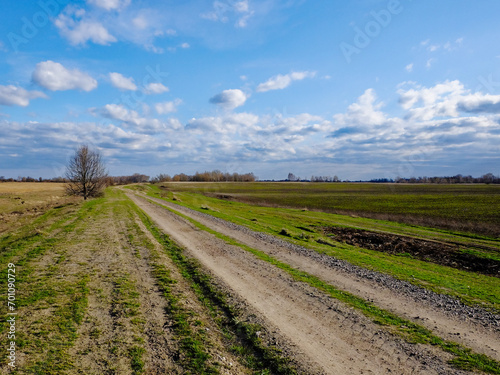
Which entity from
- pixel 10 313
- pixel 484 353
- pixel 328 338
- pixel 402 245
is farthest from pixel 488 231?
pixel 10 313

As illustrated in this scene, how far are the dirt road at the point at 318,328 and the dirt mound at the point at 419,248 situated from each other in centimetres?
1198

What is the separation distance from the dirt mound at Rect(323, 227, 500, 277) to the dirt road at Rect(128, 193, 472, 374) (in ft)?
39.3

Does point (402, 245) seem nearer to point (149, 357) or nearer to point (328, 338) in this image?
point (328, 338)

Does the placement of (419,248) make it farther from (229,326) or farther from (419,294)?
(229,326)

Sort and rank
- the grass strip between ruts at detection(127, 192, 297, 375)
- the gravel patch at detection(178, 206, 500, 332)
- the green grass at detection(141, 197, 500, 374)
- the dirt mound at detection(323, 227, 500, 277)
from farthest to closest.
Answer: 1. the dirt mound at detection(323, 227, 500, 277)
2. the gravel patch at detection(178, 206, 500, 332)
3. the green grass at detection(141, 197, 500, 374)
4. the grass strip between ruts at detection(127, 192, 297, 375)

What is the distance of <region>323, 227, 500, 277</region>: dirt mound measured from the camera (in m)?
17.7

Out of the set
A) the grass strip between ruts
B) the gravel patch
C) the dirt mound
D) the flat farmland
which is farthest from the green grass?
the flat farmland

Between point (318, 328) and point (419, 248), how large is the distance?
1904 cm

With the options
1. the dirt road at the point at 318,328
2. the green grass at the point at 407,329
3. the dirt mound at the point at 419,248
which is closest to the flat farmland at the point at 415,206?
the dirt mound at the point at 419,248

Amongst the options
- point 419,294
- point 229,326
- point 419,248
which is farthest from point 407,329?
point 419,248

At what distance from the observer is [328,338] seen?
20.9 feet

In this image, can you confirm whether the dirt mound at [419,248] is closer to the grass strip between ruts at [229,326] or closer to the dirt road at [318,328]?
the dirt road at [318,328]

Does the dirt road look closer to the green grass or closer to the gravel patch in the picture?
the green grass

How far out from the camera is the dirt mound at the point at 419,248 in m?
17.7
